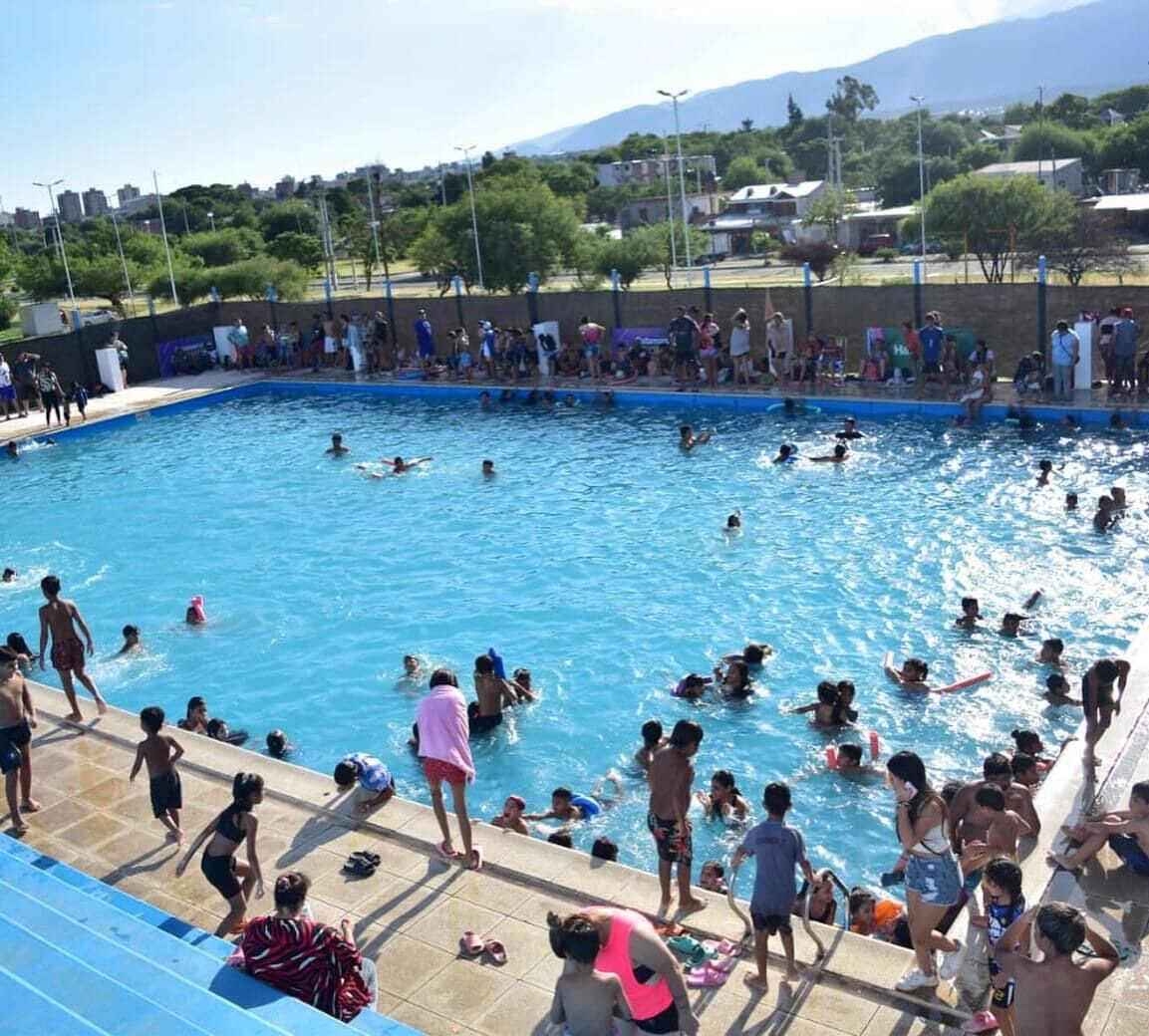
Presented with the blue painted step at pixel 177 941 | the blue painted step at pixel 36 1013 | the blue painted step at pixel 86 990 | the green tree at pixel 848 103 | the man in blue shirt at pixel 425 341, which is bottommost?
the blue painted step at pixel 177 941

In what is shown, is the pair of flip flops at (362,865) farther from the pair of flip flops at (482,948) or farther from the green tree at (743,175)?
the green tree at (743,175)

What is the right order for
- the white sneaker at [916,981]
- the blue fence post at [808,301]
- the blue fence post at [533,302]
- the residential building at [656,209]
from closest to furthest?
the white sneaker at [916,981], the blue fence post at [808,301], the blue fence post at [533,302], the residential building at [656,209]

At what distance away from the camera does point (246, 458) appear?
23438mm

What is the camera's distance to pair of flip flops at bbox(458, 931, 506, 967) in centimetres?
689

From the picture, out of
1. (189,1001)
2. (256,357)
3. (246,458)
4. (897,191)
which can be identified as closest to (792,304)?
(246,458)

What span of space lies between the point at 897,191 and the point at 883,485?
7543 cm

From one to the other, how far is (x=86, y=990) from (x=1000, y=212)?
1668 inches

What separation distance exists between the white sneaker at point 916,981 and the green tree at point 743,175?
11243cm

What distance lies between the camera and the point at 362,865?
8.07 metres

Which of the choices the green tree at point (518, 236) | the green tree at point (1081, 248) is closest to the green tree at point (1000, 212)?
the green tree at point (1081, 248)

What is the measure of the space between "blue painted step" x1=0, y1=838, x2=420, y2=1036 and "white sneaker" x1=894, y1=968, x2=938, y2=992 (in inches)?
101

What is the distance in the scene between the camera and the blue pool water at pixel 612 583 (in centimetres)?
1097

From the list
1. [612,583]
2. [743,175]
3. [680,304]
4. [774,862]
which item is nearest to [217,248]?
[680,304]

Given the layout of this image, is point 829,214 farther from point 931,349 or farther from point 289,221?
point 931,349
